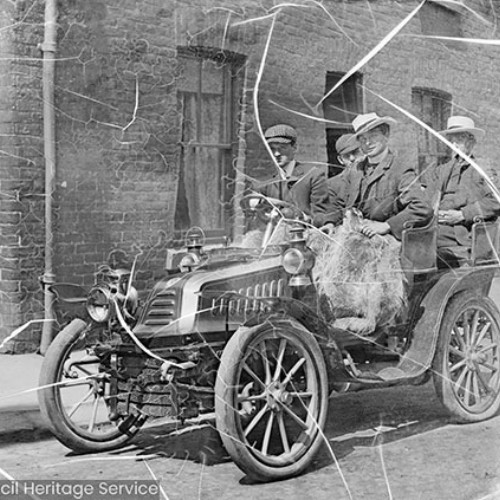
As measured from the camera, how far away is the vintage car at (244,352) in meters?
2.19

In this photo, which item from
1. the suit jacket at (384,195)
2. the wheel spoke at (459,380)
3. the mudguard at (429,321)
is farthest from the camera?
the wheel spoke at (459,380)

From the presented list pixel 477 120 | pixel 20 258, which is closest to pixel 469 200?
pixel 477 120

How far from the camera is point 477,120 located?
248cm

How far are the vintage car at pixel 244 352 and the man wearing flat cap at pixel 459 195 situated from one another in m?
0.05

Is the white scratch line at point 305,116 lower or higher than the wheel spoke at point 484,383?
higher

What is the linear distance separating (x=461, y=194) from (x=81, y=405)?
3.93 feet

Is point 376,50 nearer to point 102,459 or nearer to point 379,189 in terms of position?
point 379,189

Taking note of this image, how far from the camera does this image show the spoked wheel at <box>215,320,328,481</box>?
2463 mm

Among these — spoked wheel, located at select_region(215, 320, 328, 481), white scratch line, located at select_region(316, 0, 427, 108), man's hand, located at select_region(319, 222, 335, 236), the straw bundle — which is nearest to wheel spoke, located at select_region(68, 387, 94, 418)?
spoked wheel, located at select_region(215, 320, 328, 481)

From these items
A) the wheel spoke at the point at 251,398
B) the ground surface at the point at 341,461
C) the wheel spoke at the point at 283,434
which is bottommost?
the ground surface at the point at 341,461

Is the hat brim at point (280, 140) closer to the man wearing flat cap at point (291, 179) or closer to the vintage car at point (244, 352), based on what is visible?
the man wearing flat cap at point (291, 179)

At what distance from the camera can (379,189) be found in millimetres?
2354

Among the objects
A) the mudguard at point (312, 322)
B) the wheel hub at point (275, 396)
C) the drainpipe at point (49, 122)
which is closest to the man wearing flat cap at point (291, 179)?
the mudguard at point (312, 322)

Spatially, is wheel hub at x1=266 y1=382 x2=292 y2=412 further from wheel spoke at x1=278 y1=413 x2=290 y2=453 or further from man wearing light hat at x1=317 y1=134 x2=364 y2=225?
man wearing light hat at x1=317 y1=134 x2=364 y2=225
